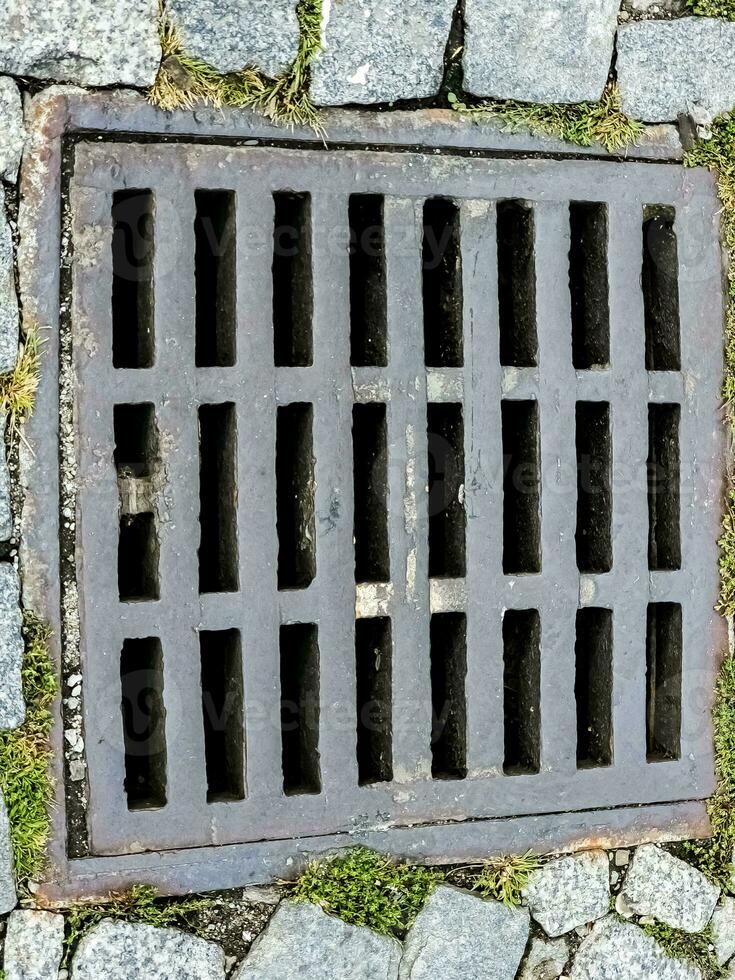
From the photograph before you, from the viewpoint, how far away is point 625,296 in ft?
6.73

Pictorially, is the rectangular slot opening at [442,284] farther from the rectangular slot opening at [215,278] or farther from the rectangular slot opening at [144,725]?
the rectangular slot opening at [144,725]

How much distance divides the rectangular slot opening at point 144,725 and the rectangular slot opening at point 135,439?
0.32m

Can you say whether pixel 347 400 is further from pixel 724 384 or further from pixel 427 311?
pixel 724 384

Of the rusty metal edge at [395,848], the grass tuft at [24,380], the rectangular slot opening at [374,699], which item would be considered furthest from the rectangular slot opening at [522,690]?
the grass tuft at [24,380]

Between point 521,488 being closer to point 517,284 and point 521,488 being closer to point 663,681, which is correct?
point 517,284

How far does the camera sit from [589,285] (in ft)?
6.96

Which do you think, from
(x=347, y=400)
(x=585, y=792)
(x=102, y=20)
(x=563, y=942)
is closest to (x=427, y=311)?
(x=347, y=400)

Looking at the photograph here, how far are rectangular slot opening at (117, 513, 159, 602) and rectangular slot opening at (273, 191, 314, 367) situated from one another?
40 cm

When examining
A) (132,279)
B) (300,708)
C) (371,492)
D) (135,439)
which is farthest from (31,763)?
(132,279)

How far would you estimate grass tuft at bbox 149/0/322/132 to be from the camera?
1.88 metres

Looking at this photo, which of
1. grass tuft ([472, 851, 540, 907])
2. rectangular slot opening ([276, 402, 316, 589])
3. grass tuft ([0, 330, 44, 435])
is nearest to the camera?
grass tuft ([0, 330, 44, 435])

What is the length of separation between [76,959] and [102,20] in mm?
1643

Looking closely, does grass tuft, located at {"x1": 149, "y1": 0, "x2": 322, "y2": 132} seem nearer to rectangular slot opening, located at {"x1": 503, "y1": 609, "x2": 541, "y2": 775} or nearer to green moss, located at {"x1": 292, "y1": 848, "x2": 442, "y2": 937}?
rectangular slot opening, located at {"x1": 503, "y1": 609, "x2": 541, "y2": 775}

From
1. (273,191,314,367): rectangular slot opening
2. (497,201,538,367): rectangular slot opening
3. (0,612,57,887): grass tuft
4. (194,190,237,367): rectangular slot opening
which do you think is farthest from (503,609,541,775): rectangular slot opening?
(0,612,57,887): grass tuft
